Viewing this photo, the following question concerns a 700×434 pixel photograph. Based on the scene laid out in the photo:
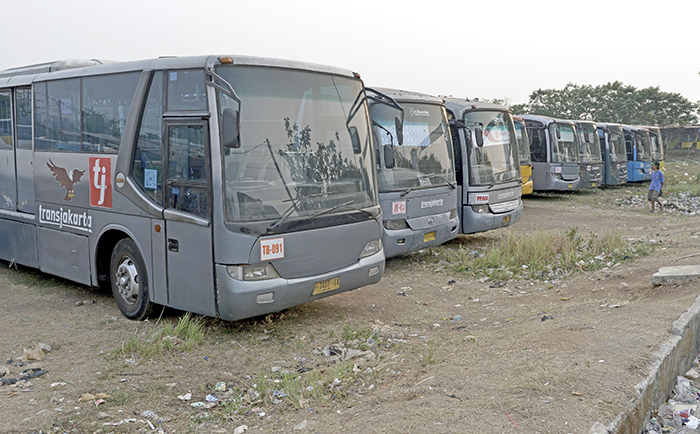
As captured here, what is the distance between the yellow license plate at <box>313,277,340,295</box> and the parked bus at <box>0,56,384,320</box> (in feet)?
0.04

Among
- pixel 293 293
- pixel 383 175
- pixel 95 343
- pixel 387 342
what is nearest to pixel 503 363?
pixel 387 342

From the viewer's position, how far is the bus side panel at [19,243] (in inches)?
308

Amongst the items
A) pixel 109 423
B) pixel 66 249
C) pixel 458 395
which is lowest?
pixel 109 423

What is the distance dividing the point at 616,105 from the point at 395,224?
163ft

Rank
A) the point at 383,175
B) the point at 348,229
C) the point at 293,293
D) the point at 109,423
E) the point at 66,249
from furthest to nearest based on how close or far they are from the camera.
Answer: the point at 383,175 < the point at 66,249 < the point at 348,229 < the point at 293,293 < the point at 109,423

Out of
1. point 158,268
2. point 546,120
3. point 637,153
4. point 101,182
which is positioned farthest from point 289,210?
point 637,153

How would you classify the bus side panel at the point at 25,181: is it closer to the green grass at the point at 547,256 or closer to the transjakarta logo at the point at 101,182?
the transjakarta logo at the point at 101,182

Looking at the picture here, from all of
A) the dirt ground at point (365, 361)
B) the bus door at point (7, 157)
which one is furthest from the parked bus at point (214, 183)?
the bus door at point (7, 157)

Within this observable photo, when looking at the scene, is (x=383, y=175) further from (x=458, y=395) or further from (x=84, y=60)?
(x=458, y=395)

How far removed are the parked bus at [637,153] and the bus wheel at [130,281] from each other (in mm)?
26523

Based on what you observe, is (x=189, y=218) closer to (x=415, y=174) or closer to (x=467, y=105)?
(x=415, y=174)

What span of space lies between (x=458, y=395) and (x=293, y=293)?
2.29 m

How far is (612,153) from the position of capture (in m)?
26.3

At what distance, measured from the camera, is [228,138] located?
5.13 metres
